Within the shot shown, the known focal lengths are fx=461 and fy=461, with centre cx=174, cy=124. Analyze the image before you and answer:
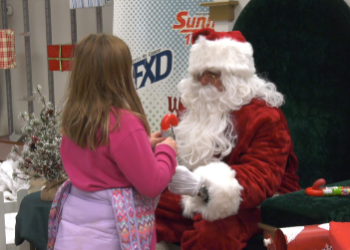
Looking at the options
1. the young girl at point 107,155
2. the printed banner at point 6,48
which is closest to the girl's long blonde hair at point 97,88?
the young girl at point 107,155

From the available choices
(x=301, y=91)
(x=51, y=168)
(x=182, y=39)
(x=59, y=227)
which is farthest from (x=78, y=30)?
(x=59, y=227)

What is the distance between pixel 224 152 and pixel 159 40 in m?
1.21

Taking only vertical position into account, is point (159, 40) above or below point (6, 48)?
above

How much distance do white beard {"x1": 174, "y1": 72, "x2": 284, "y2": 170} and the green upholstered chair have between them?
0.92 ft

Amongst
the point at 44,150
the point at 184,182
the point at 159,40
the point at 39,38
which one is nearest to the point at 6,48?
the point at 39,38

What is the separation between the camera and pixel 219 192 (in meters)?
1.92

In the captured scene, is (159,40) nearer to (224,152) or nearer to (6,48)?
(224,152)

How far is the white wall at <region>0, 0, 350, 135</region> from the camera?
5125 mm

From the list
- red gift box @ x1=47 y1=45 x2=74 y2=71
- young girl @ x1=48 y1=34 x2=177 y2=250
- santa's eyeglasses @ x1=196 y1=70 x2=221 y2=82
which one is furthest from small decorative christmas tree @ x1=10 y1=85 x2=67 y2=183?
red gift box @ x1=47 y1=45 x2=74 y2=71

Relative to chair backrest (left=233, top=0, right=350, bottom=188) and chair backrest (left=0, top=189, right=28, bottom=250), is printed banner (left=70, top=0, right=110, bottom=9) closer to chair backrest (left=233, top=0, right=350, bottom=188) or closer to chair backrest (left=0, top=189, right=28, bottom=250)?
chair backrest (left=233, top=0, right=350, bottom=188)

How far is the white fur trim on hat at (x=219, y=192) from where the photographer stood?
1918mm

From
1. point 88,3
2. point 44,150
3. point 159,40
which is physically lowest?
point 44,150

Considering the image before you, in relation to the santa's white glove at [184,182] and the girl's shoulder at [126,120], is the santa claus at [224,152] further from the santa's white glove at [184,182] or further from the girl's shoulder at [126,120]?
the girl's shoulder at [126,120]

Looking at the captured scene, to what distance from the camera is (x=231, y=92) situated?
2.17m
